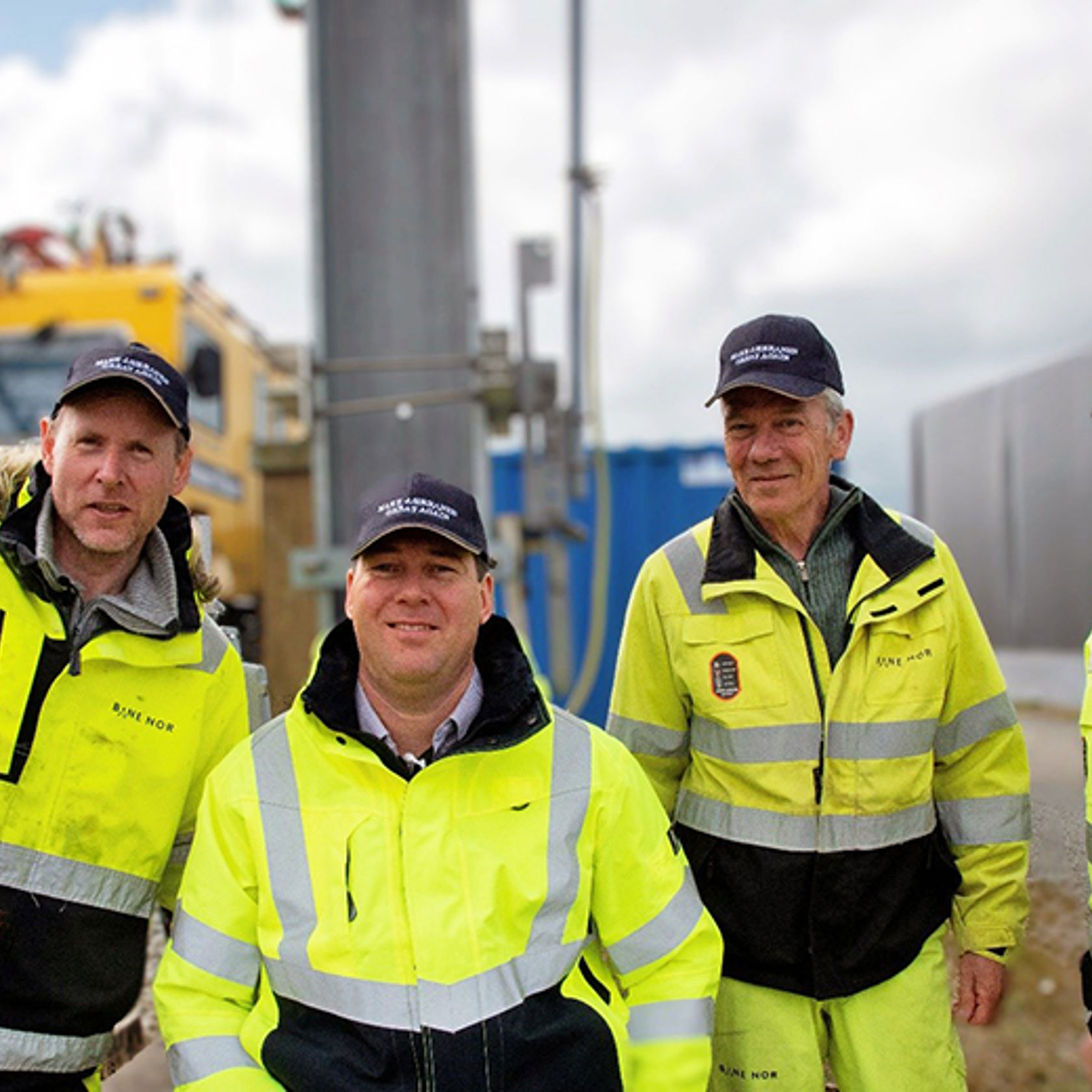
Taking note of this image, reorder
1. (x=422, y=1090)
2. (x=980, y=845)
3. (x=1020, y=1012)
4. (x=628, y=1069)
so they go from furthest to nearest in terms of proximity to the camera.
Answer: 1. (x=1020, y=1012)
2. (x=980, y=845)
3. (x=628, y=1069)
4. (x=422, y=1090)

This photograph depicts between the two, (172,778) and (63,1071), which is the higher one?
(172,778)

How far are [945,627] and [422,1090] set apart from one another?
1.23m

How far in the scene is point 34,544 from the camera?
206 centimetres

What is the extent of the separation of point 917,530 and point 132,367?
4.93 ft

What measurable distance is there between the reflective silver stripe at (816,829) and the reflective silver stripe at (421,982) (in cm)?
41

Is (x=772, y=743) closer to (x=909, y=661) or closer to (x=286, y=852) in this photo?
(x=909, y=661)

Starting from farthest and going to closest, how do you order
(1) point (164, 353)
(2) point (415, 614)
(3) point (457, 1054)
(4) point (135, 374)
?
(1) point (164, 353)
(4) point (135, 374)
(2) point (415, 614)
(3) point (457, 1054)

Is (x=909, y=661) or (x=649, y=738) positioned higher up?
(x=909, y=661)

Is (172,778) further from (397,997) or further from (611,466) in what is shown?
(611,466)

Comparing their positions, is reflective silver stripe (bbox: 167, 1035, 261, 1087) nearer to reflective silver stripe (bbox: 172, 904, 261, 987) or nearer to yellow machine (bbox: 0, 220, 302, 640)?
reflective silver stripe (bbox: 172, 904, 261, 987)

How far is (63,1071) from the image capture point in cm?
203

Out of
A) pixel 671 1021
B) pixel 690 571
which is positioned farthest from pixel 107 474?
pixel 671 1021

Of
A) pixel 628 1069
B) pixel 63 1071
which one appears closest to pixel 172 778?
pixel 63 1071

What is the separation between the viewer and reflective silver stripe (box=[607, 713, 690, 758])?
2406mm
